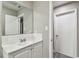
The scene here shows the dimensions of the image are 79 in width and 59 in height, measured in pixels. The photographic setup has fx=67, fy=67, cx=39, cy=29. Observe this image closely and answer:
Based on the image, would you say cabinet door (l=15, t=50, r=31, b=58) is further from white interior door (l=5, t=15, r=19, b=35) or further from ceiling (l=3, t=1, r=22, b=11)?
ceiling (l=3, t=1, r=22, b=11)

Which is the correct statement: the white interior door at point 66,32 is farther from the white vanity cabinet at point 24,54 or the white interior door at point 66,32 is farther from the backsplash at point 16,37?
the white vanity cabinet at point 24,54

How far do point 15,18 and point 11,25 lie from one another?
24cm

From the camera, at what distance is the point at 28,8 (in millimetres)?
2322

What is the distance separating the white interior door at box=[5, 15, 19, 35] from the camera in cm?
165

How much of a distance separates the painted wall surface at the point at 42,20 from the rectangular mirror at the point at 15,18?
250mm

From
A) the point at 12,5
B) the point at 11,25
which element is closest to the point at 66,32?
the point at 11,25

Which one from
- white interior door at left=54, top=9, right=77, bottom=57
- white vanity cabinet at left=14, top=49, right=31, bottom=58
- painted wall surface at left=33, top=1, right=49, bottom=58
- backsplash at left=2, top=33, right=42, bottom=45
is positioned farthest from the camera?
white interior door at left=54, top=9, right=77, bottom=57

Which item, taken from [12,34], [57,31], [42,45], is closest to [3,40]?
[12,34]

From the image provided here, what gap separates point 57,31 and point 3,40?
2179 millimetres

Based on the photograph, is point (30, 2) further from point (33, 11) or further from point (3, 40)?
point (3, 40)

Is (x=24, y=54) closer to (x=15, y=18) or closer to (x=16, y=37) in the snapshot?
(x=16, y=37)

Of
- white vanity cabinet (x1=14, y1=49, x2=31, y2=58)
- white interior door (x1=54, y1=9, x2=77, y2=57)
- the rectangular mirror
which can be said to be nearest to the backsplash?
the rectangular mirror

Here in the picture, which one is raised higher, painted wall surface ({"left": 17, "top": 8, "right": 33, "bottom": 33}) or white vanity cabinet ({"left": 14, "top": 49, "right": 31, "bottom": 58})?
painted wall surface ({"left": 17, "top": 8, "right": 33, "bottom": 33})

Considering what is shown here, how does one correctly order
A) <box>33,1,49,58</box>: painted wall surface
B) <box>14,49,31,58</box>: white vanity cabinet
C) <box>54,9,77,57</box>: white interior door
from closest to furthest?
<box>14,49,31,58</box>: white vanity cabinet, <box>33,1,49,58</box>: painted wall surface, <box>54,9,77,57</box>: white interior door
